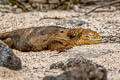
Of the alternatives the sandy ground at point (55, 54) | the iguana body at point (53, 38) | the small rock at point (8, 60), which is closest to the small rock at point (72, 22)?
the sandy ground at point (55, 54)

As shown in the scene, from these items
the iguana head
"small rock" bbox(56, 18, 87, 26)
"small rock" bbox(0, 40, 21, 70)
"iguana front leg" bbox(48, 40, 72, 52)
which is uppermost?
"small rock" bbox(0, 40, 21, 70)

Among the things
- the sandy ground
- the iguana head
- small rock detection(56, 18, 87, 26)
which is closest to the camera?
the sandy ground

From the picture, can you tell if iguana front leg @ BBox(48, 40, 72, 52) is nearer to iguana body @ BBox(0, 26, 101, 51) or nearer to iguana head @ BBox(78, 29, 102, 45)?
iguana body @ BBox(0, 26, 101, 51)

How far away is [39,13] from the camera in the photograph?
452 inches

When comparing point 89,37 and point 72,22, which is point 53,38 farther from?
point 72,22

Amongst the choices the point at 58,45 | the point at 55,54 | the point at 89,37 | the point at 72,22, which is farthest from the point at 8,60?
the point at 72,22

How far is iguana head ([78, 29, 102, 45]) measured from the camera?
A: 6.56m

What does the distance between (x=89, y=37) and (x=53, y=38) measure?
23.9 inches

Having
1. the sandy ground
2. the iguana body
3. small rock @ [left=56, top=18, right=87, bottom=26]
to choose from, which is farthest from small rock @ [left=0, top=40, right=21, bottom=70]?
small rock @ [left=56, top=18, right=87, bottom=26]

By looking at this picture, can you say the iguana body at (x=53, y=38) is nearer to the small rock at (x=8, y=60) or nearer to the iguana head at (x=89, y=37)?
the iguana head at (x=89, y=37)

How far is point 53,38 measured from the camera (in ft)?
22.0

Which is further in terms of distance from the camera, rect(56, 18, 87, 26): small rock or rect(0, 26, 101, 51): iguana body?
rect(56, 18, 87, 26): small rock

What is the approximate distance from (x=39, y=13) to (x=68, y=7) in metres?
1.22

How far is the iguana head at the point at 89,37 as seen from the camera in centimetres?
656
